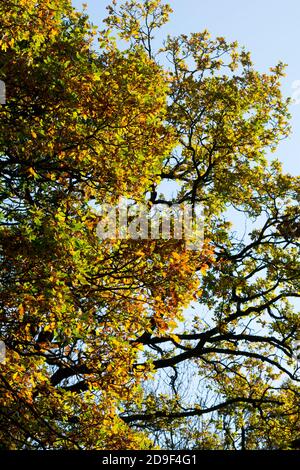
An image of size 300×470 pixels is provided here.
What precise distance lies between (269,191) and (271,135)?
1.95 metres

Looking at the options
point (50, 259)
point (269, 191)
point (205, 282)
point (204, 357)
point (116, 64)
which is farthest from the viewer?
point (204, 357)

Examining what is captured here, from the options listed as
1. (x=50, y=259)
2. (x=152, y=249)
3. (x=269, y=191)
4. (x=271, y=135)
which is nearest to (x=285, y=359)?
(x=269, y=191)

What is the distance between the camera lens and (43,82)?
11156 millimetres

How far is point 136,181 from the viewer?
11.9 meters

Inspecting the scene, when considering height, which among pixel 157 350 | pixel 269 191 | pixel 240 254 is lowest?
pixel 157 350

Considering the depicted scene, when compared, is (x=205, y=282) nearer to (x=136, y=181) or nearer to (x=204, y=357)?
(x=204, y=357)

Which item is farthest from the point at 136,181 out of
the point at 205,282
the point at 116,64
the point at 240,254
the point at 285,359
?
the point at 285,359

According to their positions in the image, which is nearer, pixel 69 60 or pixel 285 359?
pixel 69 60

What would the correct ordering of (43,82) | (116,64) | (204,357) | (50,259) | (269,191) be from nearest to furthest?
(50,259)
(43,82)
(116,64)
(269,191)
(204,357)

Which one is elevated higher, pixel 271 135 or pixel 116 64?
pixel 271 135

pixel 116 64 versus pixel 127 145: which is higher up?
pixel 116 64

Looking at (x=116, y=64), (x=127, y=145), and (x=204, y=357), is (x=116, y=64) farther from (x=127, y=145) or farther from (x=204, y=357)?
(x=204, y=357)

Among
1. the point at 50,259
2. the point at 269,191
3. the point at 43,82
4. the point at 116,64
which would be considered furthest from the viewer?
the point at 269,191

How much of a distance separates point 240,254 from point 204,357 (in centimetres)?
393
